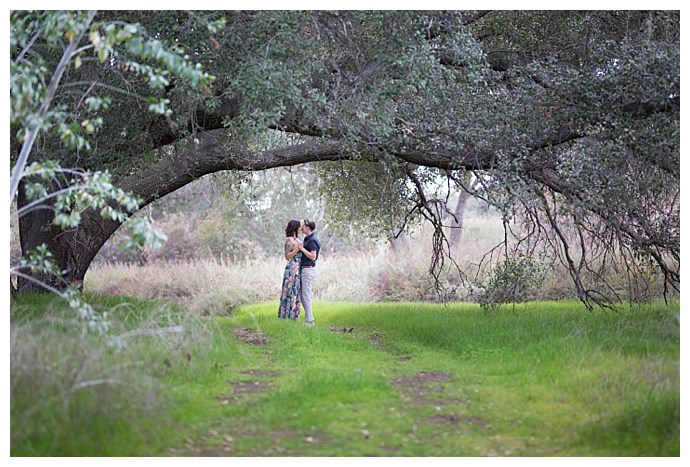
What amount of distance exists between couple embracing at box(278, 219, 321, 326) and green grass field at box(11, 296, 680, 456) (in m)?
2.14

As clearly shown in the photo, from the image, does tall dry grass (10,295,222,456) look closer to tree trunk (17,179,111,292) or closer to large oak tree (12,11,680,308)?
large oak tree (12,11,680,308)

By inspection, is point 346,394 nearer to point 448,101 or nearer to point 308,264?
point 448,101

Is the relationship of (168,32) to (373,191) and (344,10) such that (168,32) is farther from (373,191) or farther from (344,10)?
(373,191)

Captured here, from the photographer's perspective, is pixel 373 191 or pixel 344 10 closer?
pixel 344 10

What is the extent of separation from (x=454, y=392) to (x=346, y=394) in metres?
1.01

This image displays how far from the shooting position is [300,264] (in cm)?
1123

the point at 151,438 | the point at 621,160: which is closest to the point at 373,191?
the point at 621,160

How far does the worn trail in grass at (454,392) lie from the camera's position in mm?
5172

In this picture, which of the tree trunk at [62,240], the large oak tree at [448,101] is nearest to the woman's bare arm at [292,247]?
the large oak tree at [448,101]

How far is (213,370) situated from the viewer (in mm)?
7090

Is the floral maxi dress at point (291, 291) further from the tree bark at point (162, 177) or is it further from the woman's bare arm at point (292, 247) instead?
the tree bark at point (162, 177)

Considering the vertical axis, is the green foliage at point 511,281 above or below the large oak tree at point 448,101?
below

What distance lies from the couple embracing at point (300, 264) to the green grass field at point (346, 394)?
214 centimetres
